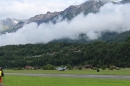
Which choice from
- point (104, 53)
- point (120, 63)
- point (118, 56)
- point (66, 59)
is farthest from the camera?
point (66, 59)

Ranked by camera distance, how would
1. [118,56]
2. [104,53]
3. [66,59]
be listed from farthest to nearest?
[66,59] → [104,53] → [118,56]

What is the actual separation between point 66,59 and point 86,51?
50.3 ft

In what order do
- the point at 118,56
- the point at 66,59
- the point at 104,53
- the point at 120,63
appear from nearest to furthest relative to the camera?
the point at 120,63 < the point at 118,56 < the point at 104,53 < the point at 66,59

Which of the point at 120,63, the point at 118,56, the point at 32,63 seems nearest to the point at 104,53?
the point at 118,56

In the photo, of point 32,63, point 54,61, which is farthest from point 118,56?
point 32,63

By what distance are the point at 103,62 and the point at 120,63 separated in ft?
50.3

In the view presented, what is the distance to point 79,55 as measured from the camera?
179 m

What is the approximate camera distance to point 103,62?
148375 mm

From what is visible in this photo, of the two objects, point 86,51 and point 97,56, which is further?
point 86,51
